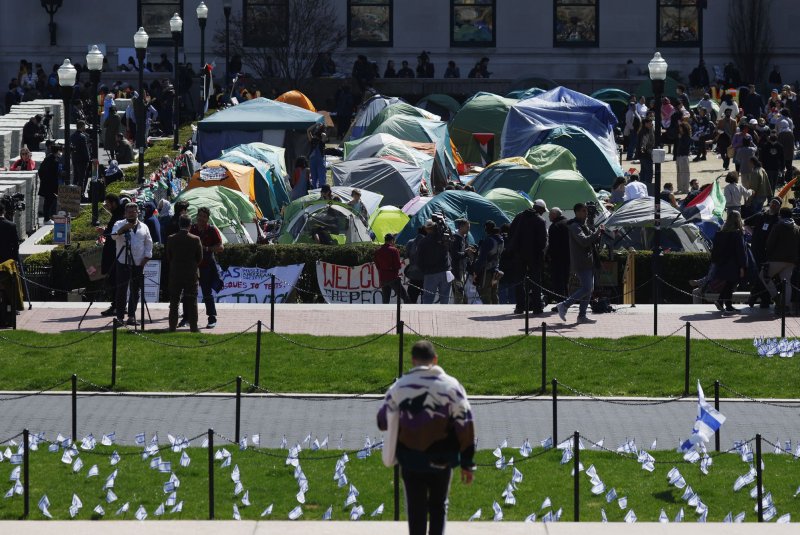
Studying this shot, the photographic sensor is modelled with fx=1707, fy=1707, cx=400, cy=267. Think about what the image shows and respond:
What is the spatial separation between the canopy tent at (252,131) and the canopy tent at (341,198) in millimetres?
6697

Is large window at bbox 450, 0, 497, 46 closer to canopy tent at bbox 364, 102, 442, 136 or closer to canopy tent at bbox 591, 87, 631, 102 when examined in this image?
canopy tent at bbox 591, 87, 631, 102

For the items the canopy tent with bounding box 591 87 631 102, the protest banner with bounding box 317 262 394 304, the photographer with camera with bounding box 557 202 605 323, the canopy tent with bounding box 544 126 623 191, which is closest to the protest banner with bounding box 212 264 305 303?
the protest banner with bounding box 317 262 394 304

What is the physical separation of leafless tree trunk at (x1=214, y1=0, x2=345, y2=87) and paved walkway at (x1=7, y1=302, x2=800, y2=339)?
3469cm

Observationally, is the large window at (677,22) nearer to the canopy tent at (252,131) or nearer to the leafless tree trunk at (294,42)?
the leafless tree trunk at (294,42)

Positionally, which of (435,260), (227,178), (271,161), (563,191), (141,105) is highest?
(141,105)

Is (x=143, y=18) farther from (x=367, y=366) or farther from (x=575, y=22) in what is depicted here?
(x=367, y=366)

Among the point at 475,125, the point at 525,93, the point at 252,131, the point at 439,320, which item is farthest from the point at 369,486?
the point at 525,93

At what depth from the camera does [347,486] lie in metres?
13.5

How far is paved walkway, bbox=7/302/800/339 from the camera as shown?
795 inches

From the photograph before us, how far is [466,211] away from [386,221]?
1.66 m

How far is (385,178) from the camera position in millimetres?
33125

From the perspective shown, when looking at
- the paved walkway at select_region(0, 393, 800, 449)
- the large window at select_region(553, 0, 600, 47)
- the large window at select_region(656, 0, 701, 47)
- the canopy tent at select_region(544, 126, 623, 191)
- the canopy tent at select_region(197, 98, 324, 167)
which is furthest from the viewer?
the large window at select_region(553, 0, 600, 47)

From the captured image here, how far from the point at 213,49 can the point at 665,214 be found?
33.7 metres

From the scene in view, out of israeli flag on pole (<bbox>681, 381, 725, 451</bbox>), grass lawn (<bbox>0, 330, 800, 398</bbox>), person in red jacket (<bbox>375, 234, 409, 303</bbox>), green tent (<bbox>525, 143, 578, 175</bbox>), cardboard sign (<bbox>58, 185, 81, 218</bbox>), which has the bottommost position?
grass lawn (<bbox>0, 330, 800, 398</bbox>)
